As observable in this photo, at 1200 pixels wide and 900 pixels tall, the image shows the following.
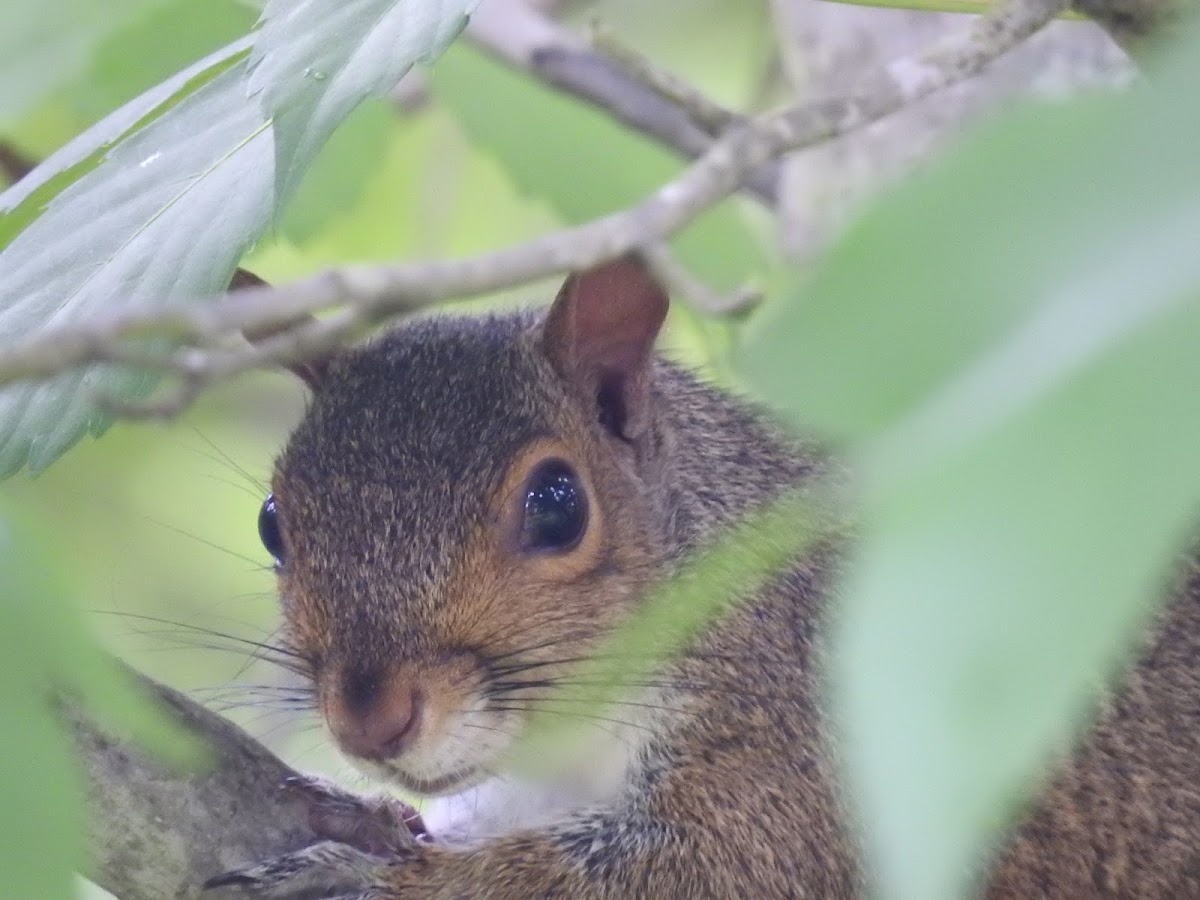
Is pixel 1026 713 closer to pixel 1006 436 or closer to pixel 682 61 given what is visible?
pixel 1006 436

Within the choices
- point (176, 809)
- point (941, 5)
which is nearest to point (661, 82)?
point (941, 5)

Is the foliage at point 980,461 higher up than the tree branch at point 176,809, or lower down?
higher up

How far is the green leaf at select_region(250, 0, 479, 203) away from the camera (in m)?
0.71

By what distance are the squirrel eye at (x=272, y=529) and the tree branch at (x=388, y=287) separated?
0.72 metres

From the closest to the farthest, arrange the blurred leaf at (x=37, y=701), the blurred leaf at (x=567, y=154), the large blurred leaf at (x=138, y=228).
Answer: the blurred leaf at (x=37, y=701) < the large blurred leaf at (x=138, y=228) < the blurred leaf at (x=567, y=154)

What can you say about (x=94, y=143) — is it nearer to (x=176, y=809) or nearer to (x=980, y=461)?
(x=176, y=809)

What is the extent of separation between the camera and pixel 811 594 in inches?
53.4

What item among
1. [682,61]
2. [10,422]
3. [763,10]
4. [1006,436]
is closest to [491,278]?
[1006,436]

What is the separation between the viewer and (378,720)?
1120 millimetres

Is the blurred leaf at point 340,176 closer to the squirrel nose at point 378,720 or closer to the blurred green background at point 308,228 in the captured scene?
the blurred green background at point 308,228

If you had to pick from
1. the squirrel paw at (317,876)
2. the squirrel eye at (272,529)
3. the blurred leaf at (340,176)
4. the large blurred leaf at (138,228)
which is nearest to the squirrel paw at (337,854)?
the squirrel paw at (317,876)

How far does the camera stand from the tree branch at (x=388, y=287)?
0.47 metres

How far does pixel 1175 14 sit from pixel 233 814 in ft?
2.58

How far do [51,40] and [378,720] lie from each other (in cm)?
55
